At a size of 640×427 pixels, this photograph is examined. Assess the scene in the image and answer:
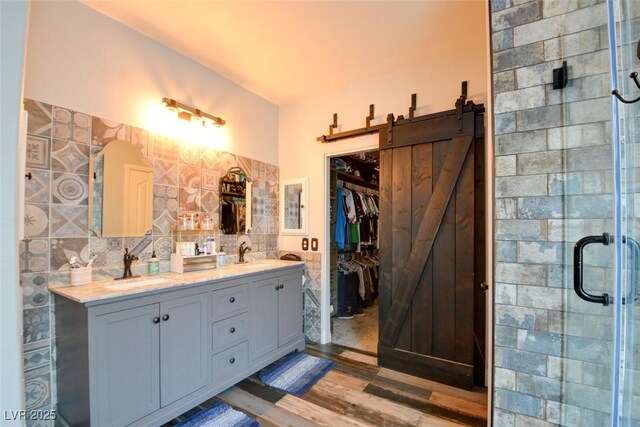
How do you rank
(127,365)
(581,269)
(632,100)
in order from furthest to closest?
(127,365)
(581,269)
(632,100)

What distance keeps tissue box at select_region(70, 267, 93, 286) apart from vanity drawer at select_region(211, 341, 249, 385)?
0.99 m

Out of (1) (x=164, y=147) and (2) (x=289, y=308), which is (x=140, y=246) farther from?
(2) (x=289, y=308)

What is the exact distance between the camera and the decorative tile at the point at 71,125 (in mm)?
1742

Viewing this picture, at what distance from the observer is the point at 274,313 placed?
2602 mm

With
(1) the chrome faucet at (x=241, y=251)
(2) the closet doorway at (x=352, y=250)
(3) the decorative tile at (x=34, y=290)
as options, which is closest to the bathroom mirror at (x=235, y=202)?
(1) the chrome faucet at (x=241, y=251)

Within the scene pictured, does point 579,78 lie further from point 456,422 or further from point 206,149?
point 206,149

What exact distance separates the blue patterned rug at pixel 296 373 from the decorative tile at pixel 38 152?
2168 millimetres

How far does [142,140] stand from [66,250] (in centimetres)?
92

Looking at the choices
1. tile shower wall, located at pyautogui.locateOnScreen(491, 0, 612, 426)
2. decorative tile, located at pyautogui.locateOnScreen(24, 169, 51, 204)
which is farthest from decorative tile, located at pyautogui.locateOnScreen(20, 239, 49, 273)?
tile shower wall, located at pyautogui.locateOnScreen(491, 0, 612, 426)

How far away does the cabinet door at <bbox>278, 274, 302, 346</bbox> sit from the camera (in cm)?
268

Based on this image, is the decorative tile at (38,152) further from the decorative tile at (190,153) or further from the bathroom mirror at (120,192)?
the decorative tile at (190,153)

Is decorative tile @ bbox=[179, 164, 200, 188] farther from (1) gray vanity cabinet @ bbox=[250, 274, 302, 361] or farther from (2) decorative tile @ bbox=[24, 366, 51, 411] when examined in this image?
(2) decorative tile @ bbox=[24, 366, 51, 411]

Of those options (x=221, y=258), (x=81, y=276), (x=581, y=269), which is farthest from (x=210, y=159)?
(x=581, y=269)

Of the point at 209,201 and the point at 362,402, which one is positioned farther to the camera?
the point at 209,201
